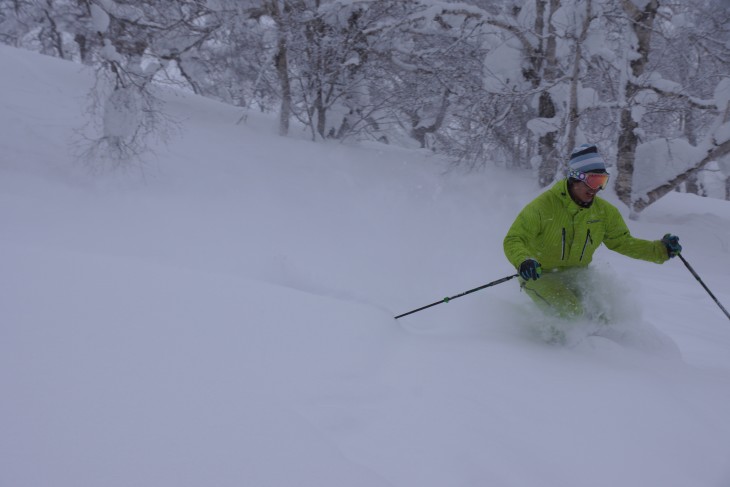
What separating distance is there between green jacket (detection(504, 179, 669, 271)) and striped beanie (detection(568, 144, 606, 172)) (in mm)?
185

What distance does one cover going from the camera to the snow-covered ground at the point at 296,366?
6.15 ft

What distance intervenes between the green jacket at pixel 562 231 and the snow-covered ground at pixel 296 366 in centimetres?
30

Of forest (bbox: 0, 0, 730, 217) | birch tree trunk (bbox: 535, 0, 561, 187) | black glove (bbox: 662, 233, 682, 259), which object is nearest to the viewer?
black glove (bbox: 662, 233, 682, 259)

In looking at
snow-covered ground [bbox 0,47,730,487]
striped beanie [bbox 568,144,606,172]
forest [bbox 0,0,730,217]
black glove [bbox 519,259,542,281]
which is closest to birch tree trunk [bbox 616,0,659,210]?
forest [bbox 0,0,730,217]

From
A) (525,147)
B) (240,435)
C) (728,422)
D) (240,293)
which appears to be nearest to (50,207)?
Result: (240,293)

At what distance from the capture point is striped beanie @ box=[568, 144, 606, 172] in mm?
3625

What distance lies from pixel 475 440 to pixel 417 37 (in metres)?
10.9

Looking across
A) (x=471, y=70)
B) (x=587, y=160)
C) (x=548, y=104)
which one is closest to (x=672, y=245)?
(x=587, y=160)

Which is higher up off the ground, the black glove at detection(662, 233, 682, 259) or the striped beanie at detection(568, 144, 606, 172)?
the striped beanie at detection(568, 144, 606, 172)

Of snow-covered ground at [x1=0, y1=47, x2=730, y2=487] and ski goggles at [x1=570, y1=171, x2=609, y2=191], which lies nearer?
snow-covered ground at [x1=0, y1=47, x2=730, y2=487]

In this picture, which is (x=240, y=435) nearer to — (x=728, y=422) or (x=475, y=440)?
(x=475, y=440)

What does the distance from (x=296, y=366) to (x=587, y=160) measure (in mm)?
2613

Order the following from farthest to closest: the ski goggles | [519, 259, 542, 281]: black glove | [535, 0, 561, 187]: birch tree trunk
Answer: [535, 0, 561, 187]: birch tree trunk
the ski goggles
[519, 259, 542, 281]: black glove

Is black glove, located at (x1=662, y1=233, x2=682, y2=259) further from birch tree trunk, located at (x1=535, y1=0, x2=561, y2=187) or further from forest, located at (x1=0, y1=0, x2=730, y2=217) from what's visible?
birch tree trunk, located at (x1=535, y1=0, x2=561, y2=187)
